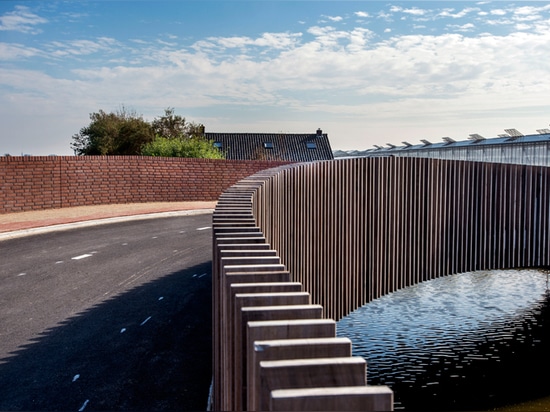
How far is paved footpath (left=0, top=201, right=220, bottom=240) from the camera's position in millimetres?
19344

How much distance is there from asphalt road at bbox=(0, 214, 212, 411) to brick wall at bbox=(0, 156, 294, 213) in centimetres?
650

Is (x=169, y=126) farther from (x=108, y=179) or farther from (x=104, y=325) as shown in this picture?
(x=104, y=325)

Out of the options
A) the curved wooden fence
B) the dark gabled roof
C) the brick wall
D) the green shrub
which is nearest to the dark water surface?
the curved wooden fence

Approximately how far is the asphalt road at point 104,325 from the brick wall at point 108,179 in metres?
6.50

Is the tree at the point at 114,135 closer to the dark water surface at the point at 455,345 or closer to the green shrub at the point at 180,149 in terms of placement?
the green shrub at the point at 180,149

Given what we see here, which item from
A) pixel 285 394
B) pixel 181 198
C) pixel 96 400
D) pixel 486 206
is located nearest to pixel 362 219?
pixel 486 206

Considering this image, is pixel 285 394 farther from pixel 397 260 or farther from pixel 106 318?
pixel 397 260

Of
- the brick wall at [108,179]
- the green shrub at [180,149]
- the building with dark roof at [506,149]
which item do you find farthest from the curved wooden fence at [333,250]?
the green shrub at [180,149]

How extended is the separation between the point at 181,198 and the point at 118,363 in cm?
2077

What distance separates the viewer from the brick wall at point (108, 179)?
917 inches

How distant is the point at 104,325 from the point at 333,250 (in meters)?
4.22

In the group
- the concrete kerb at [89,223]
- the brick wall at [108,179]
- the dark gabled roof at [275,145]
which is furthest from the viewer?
the dark gabled roof at [275,145]

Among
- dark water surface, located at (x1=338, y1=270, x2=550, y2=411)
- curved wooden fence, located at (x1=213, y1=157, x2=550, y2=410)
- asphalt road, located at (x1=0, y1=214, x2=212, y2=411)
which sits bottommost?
dark water surface, located at (x1=338, y1=270, x2=550, y2=411)

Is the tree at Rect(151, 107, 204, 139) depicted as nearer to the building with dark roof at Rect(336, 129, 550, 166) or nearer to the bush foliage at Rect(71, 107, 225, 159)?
the bush foliage at Rect(71, 107, 225, 159)
